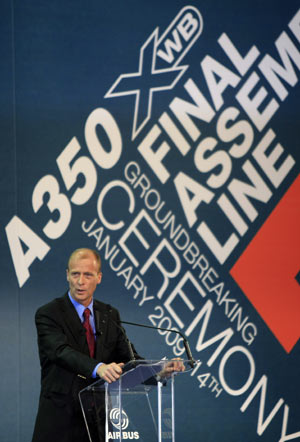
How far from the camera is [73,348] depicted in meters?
3.57

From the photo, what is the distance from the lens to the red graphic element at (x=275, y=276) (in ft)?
18.7

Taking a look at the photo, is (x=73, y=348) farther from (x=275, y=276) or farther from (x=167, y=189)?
(x=275, y=276)

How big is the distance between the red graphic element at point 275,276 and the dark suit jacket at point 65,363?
7.18ft

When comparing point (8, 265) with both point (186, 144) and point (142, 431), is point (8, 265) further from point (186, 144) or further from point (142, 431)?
point (142, 431)

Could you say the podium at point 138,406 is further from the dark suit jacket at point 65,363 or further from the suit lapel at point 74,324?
the suit lapel at point 74,324

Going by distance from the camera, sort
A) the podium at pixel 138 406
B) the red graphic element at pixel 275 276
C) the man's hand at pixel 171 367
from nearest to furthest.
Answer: the podium at pixel 138 406 → the man's hand at pixel 171 367 → the red graphic element at pixel 275 276

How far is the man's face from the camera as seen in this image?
12.2ft

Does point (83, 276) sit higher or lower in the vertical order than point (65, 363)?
higher

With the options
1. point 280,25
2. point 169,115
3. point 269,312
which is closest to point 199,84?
point 169,115

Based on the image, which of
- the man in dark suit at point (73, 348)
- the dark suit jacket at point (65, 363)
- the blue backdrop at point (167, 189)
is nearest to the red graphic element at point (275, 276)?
the blue backdrop at point (167, 189)

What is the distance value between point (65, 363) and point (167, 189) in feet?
8.19

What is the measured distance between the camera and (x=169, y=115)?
18.9 ft

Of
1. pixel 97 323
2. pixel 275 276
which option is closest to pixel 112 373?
pixel 97 323

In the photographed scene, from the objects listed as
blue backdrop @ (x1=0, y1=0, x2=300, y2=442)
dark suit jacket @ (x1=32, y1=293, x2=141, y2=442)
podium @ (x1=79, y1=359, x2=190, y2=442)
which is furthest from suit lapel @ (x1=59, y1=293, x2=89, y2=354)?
blue backdrop @ (x1=0, y1=0, x2=300, y2=442)
